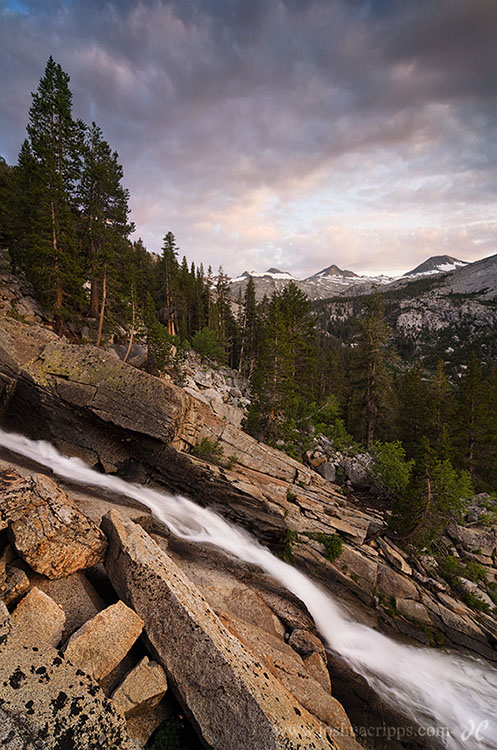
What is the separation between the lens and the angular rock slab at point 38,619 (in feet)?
14.1

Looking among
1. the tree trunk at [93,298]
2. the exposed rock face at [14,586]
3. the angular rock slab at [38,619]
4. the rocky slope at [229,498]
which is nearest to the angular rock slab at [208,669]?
the angular rock slab at [38,619]

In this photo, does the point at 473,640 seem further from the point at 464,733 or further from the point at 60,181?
the point at 60,181

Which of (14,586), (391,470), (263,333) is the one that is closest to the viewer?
(14,586)

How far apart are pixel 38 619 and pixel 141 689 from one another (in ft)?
6.88

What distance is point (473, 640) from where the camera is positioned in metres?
11.5

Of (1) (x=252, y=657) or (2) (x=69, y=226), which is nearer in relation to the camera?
(1) (x=252, y=657)

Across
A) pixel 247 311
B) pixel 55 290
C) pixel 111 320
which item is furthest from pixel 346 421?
pixel 55 290

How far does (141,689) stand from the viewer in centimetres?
460

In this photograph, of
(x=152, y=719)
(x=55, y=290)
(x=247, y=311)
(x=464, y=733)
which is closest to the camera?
(x=152, y=719)

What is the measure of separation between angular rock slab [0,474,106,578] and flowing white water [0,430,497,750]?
15.1 feet

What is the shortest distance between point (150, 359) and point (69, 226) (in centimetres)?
1231

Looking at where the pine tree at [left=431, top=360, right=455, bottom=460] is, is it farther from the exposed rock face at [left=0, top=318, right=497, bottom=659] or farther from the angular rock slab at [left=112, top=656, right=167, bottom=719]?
the angular rock slab at [left=112, top=656, right=167, bottom=719]

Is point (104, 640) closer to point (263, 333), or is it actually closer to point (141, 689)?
point (141, 689)

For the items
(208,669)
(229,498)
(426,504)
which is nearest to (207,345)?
(229,498)
